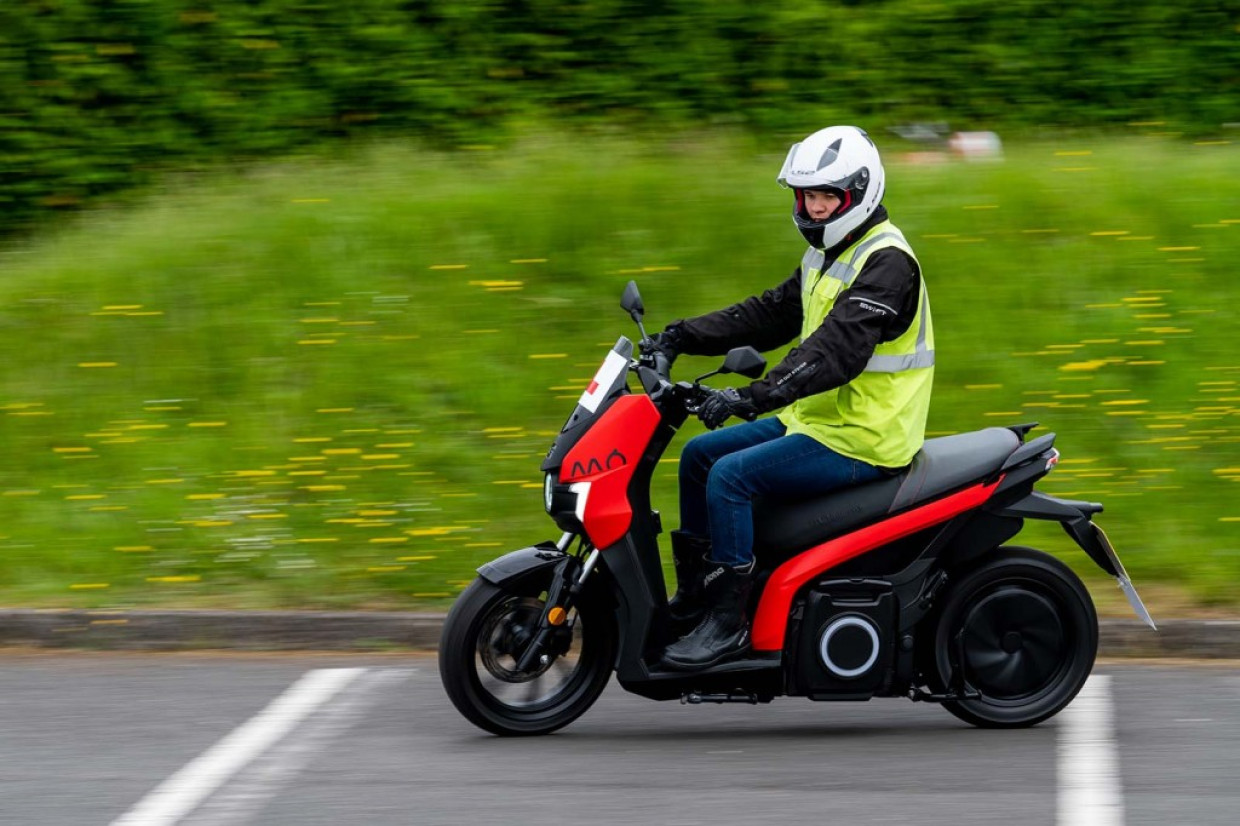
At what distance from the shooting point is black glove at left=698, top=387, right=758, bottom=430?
5.98 metres

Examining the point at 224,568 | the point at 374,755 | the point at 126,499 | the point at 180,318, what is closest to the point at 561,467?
the point at 374,755

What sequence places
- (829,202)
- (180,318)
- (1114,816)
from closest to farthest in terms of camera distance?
1. (1114,816)
2. (829,202)
3. (180,318)

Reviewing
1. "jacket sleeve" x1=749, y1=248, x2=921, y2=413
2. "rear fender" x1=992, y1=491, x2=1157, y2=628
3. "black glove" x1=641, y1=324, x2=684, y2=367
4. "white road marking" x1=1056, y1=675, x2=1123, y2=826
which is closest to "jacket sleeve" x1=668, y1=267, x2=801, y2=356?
"black glove" x1=641, y1=324, x2=684, y2=367

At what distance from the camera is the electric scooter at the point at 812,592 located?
6355 mm

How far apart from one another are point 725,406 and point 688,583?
34.6 inches

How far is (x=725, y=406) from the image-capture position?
598 cm

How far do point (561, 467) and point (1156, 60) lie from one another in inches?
290

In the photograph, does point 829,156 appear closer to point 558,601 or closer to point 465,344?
point 558,601

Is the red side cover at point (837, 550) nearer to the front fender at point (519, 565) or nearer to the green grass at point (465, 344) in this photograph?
the front fender at point (519, 565)

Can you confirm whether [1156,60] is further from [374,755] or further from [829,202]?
[374,755]

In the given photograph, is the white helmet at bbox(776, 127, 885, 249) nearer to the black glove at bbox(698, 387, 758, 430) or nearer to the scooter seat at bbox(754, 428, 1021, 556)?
the black glove at bbox(698, 387, 758, 430)

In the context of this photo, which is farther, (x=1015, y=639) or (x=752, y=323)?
(x=752, y=323)

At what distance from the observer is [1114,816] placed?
5.62 meters

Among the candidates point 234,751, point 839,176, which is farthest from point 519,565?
point 839,176
